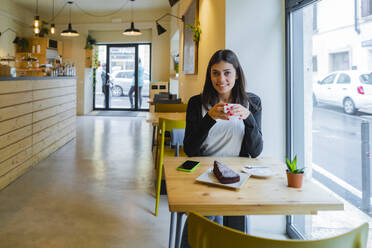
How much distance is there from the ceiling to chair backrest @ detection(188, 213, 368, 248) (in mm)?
8909

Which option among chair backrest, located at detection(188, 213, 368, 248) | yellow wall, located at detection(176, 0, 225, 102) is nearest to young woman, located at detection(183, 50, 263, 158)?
yellow wall, located at detection(176, 0, 225, 102)

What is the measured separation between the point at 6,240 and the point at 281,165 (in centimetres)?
209

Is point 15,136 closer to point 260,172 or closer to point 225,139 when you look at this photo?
point 225,139

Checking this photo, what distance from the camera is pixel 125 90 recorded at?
11.2 m

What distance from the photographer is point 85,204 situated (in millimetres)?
2982

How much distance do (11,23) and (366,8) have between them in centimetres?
971

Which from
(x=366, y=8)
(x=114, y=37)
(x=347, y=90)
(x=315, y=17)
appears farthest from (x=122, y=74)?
(x=366, y=8)

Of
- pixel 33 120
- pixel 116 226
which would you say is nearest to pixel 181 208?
pixel 116 226

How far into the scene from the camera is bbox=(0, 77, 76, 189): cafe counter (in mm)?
3480

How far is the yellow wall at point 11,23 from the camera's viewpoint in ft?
27.5

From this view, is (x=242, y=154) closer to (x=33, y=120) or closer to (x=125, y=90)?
(x=33, y=120)

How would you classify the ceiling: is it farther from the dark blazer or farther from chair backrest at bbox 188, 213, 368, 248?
chair backrest at bbox 188, 213, 368, 248

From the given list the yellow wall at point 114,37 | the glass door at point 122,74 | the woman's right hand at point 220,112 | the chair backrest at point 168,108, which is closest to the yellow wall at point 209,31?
the chair backrest at point 168,108

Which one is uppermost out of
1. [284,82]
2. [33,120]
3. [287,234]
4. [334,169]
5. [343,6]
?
[343,6]
